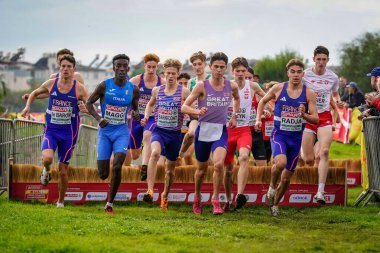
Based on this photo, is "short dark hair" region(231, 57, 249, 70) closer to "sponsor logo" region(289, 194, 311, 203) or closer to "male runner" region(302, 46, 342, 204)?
"male runner" region(302, 46, 342, 204)

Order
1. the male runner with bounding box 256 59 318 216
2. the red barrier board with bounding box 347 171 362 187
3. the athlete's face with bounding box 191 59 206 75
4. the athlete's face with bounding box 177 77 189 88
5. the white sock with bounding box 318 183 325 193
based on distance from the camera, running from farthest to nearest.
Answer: the red barrier board with bounding box 347 171 362 187, the athlete's face with bounding box 177 77 189 88, the athlete's face with bounding box 191 59 206 75, the white sock with bounding box 318 183 325 193, the male runner with bounding box 256 59 318 216

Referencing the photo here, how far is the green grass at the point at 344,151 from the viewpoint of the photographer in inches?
1258

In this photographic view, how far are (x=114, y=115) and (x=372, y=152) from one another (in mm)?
4664

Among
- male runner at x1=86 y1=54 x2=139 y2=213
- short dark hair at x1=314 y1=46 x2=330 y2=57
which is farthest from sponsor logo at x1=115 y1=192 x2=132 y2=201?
short dark hair at x1=314 y1=46 x2=330 y2=57

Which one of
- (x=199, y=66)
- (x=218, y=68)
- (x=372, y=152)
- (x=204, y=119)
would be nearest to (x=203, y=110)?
(x=204, y=119)

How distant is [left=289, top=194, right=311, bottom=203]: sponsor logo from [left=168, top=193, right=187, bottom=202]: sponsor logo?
6.47 ft

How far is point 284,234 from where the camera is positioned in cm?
1237

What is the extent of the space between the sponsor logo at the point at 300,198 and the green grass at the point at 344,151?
14.2m

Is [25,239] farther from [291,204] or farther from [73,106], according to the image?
[291,204]

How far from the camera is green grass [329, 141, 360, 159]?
3195cm

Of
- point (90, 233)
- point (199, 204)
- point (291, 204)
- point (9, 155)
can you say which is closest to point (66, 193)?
point (9, 155)

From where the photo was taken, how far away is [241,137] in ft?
53.9

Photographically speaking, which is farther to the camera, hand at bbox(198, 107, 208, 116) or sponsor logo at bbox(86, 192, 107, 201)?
sponsor logo at bbox(86, 192, 107, 201)

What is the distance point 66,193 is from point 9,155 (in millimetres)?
1447
